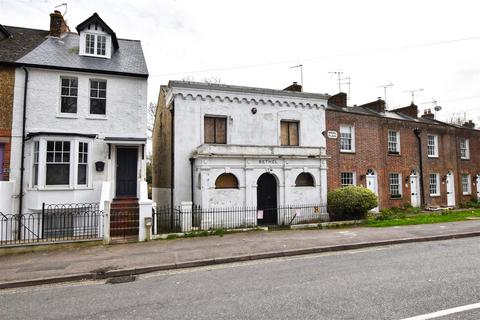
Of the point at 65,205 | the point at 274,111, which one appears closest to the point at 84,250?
the point at 65,205

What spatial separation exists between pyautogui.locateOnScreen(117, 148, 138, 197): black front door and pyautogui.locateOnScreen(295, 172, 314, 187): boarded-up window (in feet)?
27.7

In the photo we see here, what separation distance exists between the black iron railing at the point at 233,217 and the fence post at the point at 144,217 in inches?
22.7

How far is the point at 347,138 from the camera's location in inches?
767

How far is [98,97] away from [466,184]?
28.2 metres

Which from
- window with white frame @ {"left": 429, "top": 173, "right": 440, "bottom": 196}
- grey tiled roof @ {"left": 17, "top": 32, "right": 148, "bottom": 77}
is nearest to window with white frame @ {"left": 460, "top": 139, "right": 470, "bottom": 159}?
window with white frame @ {"left": 429, "top": 173, "right": 440, "bottom": 196}

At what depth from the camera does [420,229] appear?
13.0 meters

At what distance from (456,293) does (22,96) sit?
16579 mm

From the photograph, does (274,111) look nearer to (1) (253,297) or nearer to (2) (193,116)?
(2) (193,116)

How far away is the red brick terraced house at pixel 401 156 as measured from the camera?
19.2 metres

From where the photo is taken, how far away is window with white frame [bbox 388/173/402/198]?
68.3 ft

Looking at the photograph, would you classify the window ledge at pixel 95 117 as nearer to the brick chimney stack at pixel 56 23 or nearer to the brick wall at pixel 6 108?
the brick wall at pixel 6 108

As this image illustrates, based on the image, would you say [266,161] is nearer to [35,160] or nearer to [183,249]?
[183,249]

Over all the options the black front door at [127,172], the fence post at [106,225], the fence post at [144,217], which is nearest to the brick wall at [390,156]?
the fence post at [144,217]

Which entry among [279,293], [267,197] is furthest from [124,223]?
[279,293]
